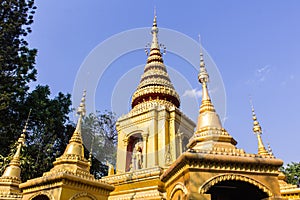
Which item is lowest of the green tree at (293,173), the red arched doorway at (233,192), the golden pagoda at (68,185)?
the red arched doorway at (233,192)

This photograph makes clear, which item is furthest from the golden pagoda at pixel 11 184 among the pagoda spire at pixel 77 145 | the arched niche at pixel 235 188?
the arched niche at pixel 235 188

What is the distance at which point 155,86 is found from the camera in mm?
18875

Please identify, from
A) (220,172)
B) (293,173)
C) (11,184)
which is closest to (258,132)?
(220,172)

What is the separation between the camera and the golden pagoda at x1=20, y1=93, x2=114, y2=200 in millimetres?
7758

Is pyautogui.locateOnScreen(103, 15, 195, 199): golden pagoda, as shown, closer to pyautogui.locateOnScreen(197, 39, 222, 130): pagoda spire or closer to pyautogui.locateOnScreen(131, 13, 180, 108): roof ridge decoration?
pyautogui.locateOnScreen(131, 13, 180, 108): roof ridge decoration

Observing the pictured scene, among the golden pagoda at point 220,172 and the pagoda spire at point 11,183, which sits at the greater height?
the pagoda spire at point 11,183

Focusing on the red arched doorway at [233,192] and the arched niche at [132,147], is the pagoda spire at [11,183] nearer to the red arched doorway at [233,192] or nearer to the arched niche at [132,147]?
the arched niche at [132,147]

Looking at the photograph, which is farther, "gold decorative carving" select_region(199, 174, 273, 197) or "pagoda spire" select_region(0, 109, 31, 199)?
"pagoda spire" select_region(0, 109, 31, 199)

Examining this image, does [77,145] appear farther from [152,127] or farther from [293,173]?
[293,173]

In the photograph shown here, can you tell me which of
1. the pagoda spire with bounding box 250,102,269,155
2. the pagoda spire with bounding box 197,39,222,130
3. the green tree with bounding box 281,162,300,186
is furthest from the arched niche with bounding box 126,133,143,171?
the green tree with bounding box 281,162,300,186

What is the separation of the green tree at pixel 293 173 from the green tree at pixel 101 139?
17345 millimetres

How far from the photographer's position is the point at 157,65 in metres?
20.6

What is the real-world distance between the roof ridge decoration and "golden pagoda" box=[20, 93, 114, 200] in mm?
9392

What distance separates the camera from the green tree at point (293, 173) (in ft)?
90.6
